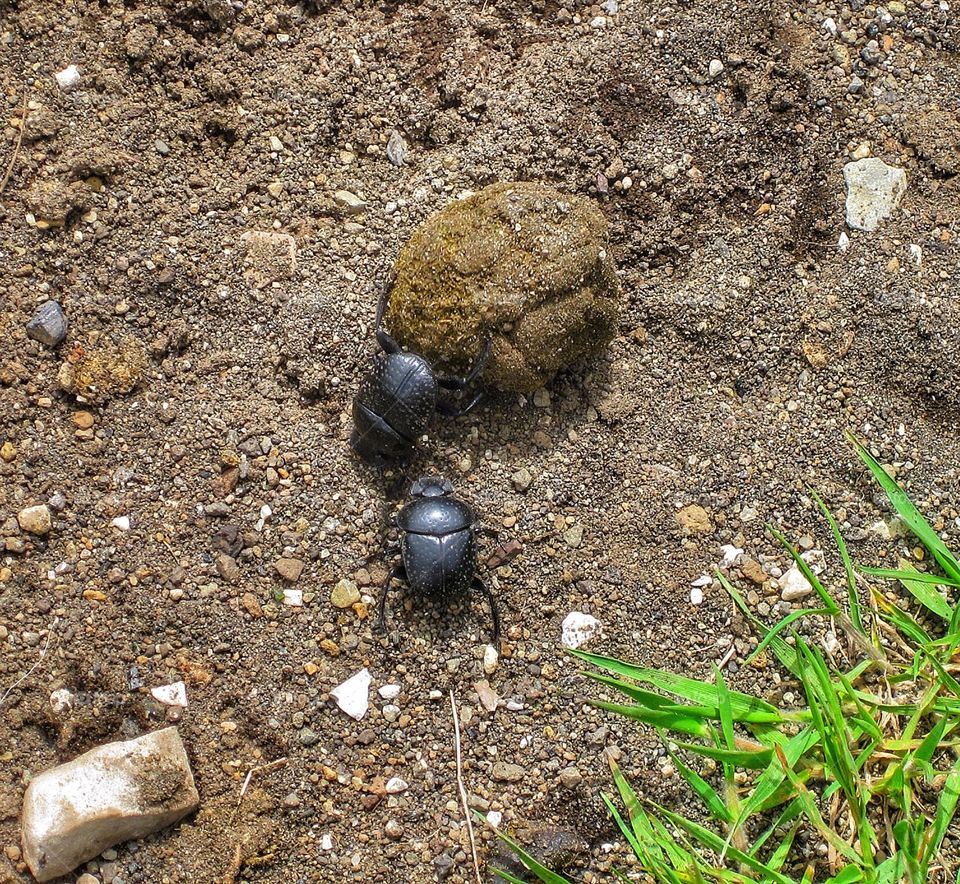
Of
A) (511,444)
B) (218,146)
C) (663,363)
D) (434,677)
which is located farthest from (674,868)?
(218,146)

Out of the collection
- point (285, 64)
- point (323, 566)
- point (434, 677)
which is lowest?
point (434, 677)

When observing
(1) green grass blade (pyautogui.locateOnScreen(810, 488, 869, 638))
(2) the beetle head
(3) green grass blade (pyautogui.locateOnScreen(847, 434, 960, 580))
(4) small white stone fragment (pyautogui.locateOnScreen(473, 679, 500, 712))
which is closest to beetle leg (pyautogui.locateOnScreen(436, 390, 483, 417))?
(2) the beetle head

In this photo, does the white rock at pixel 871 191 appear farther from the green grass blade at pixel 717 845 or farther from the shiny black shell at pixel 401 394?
the green grass blade at pixel 717 845

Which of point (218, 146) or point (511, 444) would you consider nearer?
point (511, 444)

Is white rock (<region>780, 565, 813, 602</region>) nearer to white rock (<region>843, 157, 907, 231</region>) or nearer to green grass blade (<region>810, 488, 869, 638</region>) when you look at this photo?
green grass blade (<region>810, 488, 869, 638</region>)

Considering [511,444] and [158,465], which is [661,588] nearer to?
[511,444]

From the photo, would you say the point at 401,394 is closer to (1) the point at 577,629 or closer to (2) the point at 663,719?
(1) the point at 577,629
